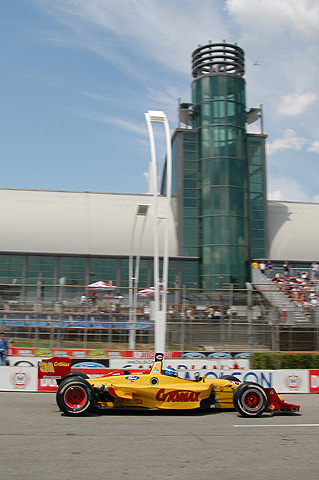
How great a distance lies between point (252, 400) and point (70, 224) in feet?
100

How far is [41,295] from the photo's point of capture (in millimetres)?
21266

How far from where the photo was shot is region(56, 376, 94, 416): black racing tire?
996 cm

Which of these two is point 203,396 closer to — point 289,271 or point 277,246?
point 289,271

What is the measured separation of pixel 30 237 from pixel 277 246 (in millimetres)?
19002

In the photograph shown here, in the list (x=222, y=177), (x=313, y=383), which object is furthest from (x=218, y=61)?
Answer: (x=313, y=383)

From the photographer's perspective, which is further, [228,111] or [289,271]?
[228,111]

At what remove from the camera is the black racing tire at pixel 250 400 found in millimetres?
10359

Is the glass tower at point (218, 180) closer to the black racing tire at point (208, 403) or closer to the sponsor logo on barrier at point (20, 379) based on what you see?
the sponsor logo on barrier at point (20, 379)

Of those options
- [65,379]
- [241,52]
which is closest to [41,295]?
[65,379]

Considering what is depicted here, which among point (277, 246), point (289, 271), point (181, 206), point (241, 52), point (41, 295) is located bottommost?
point (41, 295)

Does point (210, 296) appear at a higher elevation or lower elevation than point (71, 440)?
higher

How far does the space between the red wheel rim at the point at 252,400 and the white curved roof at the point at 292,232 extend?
30128 millimetres

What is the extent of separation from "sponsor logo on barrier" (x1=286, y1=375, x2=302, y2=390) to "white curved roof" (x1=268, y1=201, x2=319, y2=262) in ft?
81.1

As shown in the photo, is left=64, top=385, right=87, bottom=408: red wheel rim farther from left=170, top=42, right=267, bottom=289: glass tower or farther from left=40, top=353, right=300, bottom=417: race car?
left=170, top=42, right=267, bottom=289: glass tower
